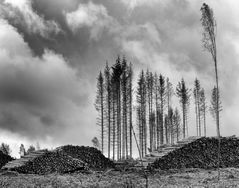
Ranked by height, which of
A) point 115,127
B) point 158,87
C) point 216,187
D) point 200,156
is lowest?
point 216,187

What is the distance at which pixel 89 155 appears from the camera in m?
25.8

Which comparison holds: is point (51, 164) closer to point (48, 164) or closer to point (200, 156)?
point (48, 164)

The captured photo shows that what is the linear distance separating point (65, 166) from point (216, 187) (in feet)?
41.8

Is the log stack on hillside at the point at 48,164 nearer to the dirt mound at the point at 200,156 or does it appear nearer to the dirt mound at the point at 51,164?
the dirt mound at the point at 51,164

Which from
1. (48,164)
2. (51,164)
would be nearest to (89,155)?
(51,164)

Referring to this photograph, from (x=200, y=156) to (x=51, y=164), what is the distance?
973cm

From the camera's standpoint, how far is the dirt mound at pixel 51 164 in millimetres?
23438

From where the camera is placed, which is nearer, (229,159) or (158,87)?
(229,159)

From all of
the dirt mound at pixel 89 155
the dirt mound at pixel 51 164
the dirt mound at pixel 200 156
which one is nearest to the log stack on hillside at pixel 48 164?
the dirt mound at pixel 51 164

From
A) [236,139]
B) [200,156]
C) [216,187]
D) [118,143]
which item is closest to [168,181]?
[216,187]

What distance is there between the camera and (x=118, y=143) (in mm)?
41250

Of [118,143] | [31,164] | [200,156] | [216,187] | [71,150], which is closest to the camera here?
[216,187]

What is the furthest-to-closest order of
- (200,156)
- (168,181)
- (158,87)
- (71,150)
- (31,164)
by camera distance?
(158,87) → (71,150) → (31,164) → (200,156) → (168,181)

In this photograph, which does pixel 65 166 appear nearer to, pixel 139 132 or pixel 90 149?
pixel 90 149
